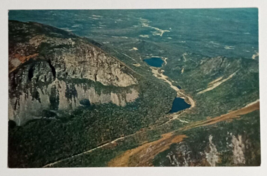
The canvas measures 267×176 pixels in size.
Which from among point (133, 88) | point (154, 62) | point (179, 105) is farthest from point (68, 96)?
point (179, 105)

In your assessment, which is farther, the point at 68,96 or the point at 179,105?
the point at 179,105

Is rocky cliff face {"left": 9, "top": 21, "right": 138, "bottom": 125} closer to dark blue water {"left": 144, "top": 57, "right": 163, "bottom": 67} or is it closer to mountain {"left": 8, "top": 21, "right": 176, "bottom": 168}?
mountain {"left": 8, "top": 21, "right": 176, "bottom": 168}

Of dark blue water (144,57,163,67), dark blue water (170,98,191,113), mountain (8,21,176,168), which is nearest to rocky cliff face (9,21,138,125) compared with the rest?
mountain (8,21,176,168)

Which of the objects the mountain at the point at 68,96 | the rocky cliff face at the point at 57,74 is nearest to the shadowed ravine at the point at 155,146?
the mountain at the point at 68,96

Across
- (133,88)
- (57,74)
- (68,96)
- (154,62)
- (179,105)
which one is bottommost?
(179,105)

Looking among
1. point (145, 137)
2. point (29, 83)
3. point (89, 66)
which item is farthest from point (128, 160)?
point (29, 83)

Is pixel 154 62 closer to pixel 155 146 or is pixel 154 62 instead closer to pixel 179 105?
pixel 179 105

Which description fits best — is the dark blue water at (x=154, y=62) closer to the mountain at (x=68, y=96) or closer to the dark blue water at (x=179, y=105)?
the mountain at (x=68, y=96)
